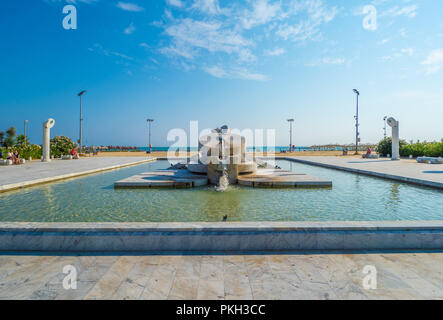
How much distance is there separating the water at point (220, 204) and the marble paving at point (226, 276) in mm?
1807

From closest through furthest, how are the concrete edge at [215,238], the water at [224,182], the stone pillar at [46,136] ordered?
the concrete edge at [215,238] < the water at [224,182] < the stone pillar at [46,136]

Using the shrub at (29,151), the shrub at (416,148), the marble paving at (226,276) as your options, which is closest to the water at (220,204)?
the marble paving at (226,276)

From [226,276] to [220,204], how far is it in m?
3.81

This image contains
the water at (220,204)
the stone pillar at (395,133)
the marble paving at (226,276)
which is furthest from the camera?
the stone pillar at (395,133)

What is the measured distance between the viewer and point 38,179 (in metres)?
10.3

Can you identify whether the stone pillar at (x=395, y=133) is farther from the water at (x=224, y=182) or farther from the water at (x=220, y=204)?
the water at (x=224, y=182)

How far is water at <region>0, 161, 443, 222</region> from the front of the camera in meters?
5.54

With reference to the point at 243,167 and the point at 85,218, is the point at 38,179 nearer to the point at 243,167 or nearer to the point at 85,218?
the point at 85,218

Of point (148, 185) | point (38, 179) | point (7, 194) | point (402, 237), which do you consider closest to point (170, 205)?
point (148, 185)

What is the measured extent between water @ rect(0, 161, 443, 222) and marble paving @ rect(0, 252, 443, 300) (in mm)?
1807

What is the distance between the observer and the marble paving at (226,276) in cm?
265

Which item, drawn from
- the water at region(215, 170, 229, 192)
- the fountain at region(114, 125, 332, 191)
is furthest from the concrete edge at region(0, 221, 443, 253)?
the water at region(215, 170, 229, 192)

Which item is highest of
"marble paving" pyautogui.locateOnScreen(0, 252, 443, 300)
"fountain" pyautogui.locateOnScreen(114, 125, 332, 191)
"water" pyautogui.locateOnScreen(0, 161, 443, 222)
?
"fountain" pyautogui.locateOnScreen(114, 125, 332, 191)

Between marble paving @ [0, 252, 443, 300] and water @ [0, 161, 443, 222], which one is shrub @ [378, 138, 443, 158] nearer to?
water @ [0, 161, 443, 222]
